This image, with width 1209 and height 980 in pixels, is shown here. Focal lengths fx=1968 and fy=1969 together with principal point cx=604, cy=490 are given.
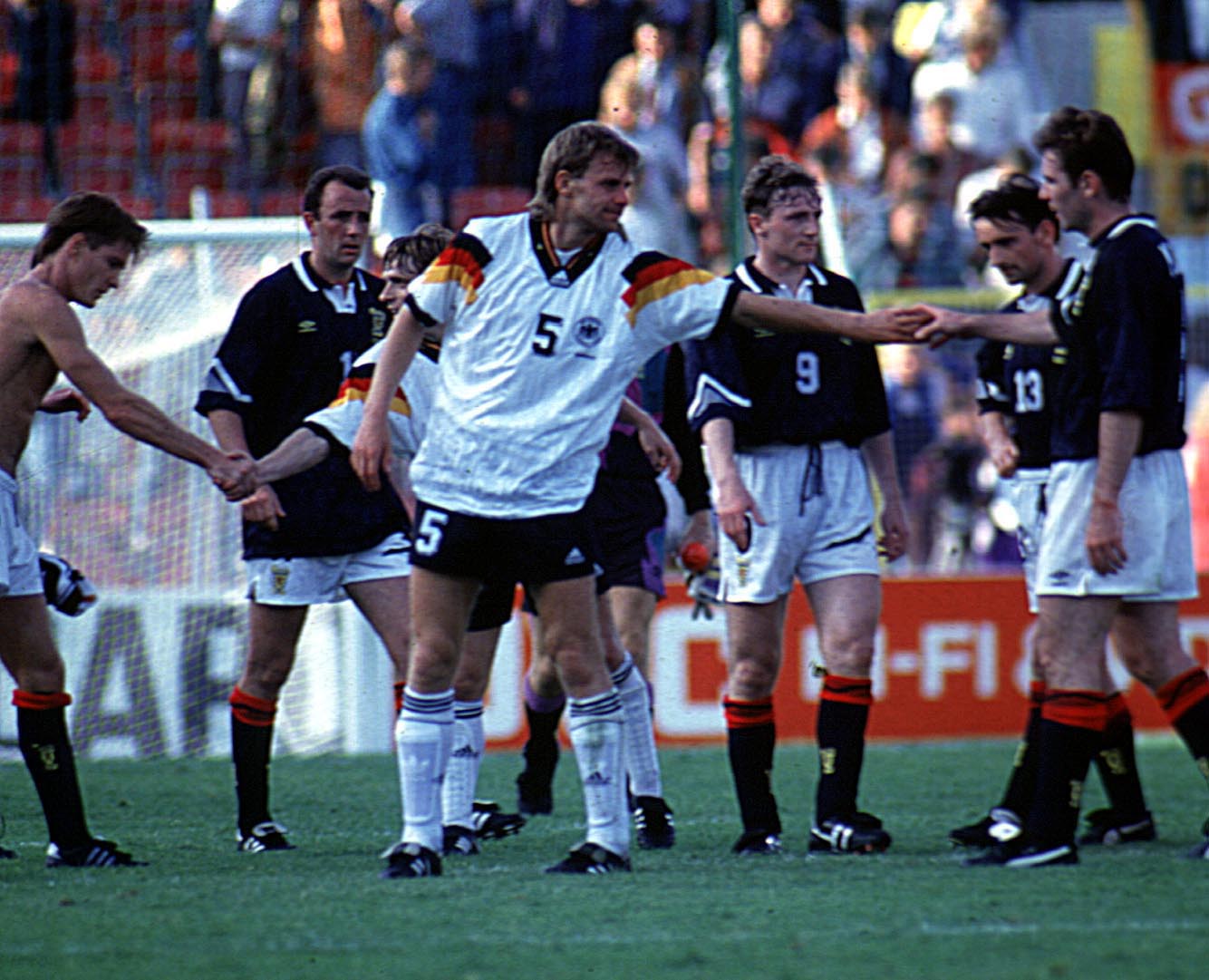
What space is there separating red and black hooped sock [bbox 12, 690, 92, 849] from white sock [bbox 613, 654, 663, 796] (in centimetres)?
179

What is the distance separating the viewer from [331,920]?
184 inches

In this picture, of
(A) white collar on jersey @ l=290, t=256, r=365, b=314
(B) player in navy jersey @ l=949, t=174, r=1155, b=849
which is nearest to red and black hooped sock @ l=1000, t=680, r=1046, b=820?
(B) player in navy jersey @ l=949, t=174, r=1155, b=849

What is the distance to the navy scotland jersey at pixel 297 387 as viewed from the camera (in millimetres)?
6352

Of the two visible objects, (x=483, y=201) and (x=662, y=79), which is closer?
(x=483, y=201)

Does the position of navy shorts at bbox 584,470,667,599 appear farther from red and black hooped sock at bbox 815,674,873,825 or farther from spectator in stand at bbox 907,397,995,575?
spectator in stand at bbox 907,397,995,575

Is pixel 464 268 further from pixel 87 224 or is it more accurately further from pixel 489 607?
pixel 489 607

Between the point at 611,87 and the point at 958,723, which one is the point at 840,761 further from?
the point at 611,87

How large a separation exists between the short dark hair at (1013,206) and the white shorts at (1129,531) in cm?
104

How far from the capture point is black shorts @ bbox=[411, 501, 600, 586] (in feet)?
17.3

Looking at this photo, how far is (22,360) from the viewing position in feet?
18.8

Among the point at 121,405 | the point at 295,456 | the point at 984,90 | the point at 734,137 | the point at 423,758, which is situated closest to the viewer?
the point at 423,758

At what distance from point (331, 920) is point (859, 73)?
10.3 m

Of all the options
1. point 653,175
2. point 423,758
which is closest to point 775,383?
point 423,758

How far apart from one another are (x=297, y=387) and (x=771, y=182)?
1674 millimetres
